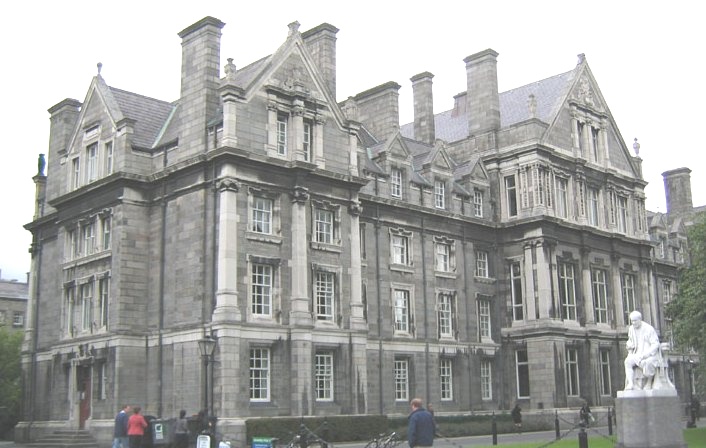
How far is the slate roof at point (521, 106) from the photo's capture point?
2096 inches

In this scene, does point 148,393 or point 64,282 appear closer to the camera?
point 148,393

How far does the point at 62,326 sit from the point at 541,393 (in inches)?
982

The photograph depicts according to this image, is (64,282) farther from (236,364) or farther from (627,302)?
(627,302)

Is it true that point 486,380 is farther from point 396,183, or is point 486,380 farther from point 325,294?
point 325,294

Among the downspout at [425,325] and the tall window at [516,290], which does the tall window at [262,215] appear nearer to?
the downspout at [425,325]

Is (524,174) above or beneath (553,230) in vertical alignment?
above

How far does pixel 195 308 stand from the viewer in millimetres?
36031

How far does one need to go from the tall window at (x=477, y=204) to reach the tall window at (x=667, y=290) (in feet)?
68.6

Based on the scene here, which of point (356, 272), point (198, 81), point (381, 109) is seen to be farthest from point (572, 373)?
point (198, 81)

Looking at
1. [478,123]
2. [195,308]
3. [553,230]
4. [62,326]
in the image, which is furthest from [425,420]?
[478,123]

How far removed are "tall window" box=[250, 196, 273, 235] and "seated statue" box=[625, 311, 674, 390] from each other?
1716 cm

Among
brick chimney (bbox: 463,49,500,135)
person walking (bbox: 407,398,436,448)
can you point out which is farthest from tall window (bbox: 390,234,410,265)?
person walking (bbox: 407,398,436,448)

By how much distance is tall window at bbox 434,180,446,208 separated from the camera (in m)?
48.5

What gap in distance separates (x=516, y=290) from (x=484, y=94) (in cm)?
1212
